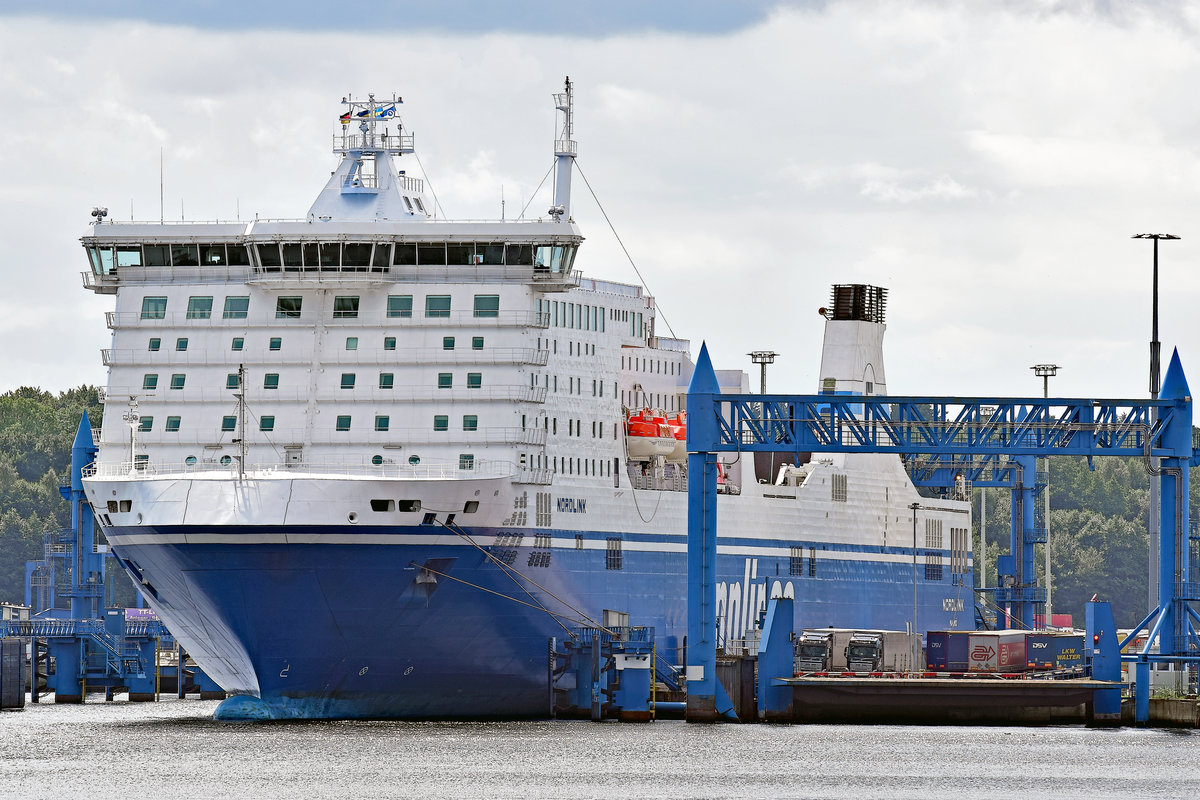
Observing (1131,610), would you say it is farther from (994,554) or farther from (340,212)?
(340,212)

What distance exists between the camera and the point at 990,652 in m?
82.6

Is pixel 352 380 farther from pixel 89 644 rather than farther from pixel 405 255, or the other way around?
pixel 89 644

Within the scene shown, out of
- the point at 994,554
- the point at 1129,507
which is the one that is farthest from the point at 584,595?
the point at 1129,507

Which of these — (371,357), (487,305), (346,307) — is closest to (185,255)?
(346,307)

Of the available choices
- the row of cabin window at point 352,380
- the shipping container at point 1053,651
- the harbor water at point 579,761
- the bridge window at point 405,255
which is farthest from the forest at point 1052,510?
the harbor water at point 579,761

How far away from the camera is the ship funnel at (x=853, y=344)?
96.6m

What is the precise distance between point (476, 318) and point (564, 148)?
845cm

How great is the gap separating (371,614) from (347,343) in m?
8.23

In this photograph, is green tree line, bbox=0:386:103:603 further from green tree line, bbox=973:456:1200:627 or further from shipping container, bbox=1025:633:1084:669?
shipping container, bbox=1025:633:1084:669

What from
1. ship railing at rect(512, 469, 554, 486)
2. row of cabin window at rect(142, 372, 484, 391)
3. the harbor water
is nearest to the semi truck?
the harbor water

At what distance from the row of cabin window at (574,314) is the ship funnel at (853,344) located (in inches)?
901

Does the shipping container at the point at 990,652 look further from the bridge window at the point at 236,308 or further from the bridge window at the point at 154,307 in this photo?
the bridge window at the point at 154,307

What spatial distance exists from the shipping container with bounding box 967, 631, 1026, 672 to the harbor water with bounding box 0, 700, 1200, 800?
7609 mm

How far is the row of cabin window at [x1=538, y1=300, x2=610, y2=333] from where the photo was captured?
71.9 metres
